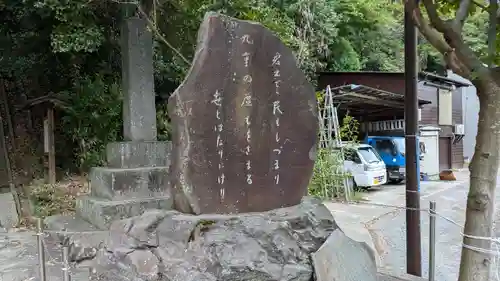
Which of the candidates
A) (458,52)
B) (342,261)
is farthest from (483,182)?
(342,261)

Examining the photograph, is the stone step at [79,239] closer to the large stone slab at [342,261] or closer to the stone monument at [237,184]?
the stone monument at [237,184]

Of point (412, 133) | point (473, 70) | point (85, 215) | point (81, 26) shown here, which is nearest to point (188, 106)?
point (473, 70)

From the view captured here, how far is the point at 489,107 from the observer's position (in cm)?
346

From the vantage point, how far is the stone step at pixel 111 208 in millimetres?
6281

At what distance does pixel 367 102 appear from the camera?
14859 mm

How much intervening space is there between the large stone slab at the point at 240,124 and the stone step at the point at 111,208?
7.40ft

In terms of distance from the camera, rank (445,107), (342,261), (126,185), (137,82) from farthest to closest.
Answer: (445,107) < (137,82) < (126,185) < (342,261)

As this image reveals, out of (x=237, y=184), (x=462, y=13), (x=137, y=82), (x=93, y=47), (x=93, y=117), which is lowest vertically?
(x=237, y=184)

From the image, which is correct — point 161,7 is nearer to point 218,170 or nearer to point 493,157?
point 218,170

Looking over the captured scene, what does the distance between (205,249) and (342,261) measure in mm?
1253

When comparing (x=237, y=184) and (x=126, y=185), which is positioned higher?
(x=237, y=184)

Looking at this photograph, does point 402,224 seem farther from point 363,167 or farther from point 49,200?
point 49,200

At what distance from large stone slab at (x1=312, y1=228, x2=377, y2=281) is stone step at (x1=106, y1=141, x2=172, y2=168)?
12.2 feet

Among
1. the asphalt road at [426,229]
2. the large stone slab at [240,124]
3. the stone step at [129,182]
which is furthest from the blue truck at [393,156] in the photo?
the large stone slab at [240,124]
